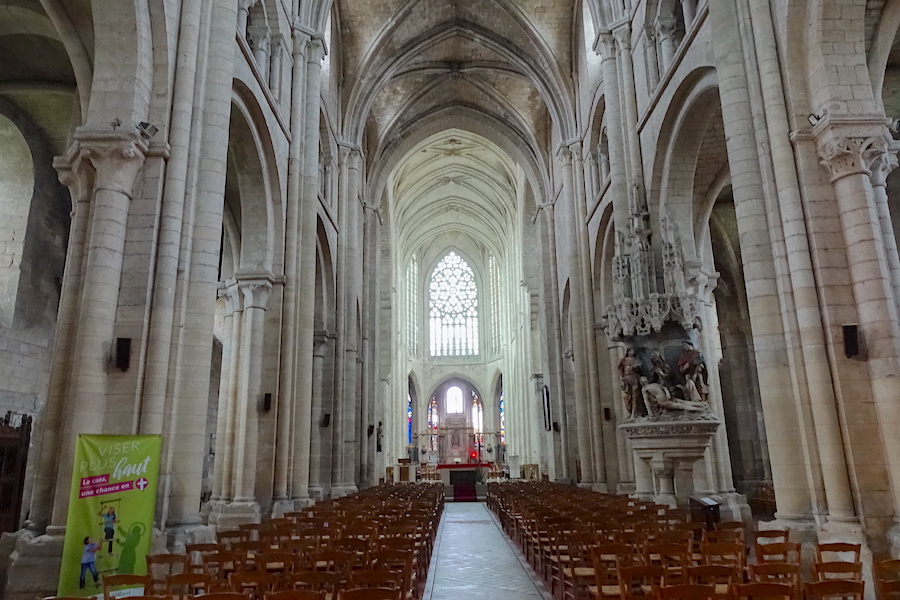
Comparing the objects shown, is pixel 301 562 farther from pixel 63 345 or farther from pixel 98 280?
pixel 98 280

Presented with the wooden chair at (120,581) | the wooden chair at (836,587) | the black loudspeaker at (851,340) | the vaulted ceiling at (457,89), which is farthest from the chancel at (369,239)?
the wooden chair at (836,587)

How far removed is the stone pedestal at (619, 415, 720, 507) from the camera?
12656 mm

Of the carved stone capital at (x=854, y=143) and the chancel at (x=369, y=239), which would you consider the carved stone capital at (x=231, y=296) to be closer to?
the chancel at (x=369, y=239)

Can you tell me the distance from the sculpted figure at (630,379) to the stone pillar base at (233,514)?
25.9ft

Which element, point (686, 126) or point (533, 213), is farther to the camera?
point (533, 213)

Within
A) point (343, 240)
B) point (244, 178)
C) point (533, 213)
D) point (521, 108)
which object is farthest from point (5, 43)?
point (533, 213)

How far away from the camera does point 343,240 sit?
22891 millimetres

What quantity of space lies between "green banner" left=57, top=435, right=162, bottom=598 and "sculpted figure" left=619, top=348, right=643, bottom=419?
9507mm

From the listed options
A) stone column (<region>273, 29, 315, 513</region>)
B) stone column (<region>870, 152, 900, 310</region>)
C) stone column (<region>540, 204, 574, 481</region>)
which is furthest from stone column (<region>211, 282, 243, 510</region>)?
stone column (<region>540, 204, 574, 481</region>)

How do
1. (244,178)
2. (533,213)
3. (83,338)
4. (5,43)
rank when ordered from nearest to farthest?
(83,338), (5,43), (244,178), (533,213)

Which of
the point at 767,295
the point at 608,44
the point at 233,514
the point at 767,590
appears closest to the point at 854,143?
the point at 767,295

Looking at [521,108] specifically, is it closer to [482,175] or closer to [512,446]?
[482,175]

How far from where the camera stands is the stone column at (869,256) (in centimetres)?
795

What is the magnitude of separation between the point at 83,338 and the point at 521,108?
80.9ft
